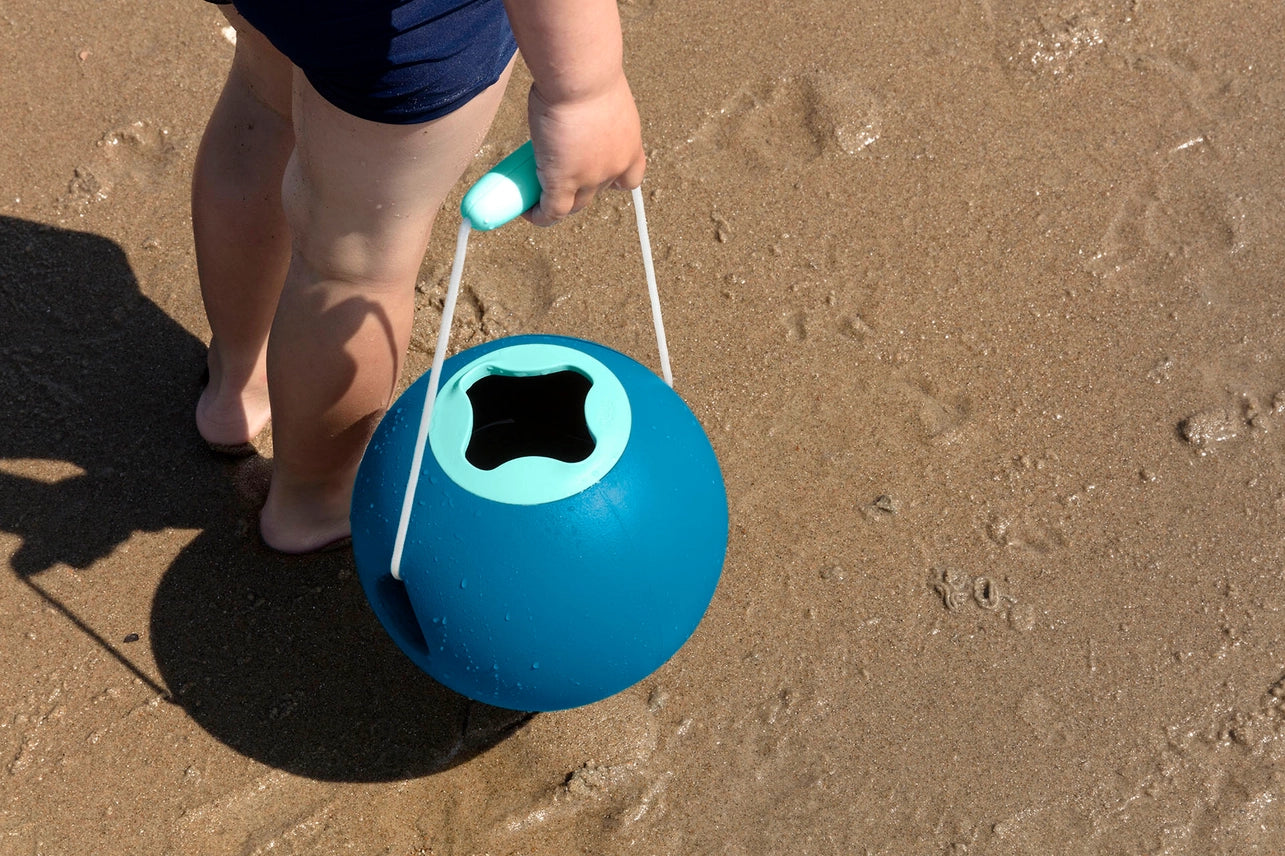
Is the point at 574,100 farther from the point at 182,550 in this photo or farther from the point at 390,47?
the point at 182,550

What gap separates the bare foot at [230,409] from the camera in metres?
2.27

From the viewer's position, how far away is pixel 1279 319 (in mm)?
2529

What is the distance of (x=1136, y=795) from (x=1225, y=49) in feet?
6.47

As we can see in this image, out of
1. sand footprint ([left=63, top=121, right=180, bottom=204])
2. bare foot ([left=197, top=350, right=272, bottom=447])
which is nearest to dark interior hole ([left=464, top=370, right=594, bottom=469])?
bare foot ([left=197, top=350, right=272, bottom=447])

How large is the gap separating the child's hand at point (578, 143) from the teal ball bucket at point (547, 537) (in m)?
0.28

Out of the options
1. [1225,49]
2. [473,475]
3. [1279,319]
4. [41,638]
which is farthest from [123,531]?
[1225,49]

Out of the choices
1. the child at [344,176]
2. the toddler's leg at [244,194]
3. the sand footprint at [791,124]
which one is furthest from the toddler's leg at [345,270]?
the sand footprint at [791,124]

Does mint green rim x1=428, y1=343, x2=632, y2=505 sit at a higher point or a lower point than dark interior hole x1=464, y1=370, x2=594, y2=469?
higher

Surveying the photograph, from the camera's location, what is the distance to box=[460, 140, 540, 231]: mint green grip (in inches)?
54.2

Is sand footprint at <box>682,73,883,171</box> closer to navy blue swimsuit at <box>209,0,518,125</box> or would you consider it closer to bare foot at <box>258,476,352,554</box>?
bare foot at <box>258,476,352,554</box>

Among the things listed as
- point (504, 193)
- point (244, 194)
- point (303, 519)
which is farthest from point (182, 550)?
point (504, 193)

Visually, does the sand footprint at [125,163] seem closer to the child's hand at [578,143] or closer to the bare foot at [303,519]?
the bare foot at [303,519]

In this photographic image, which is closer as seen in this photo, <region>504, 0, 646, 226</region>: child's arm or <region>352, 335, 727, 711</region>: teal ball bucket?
<region>504, 0, 646, 226</region>: child's arm

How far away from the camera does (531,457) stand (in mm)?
1561
